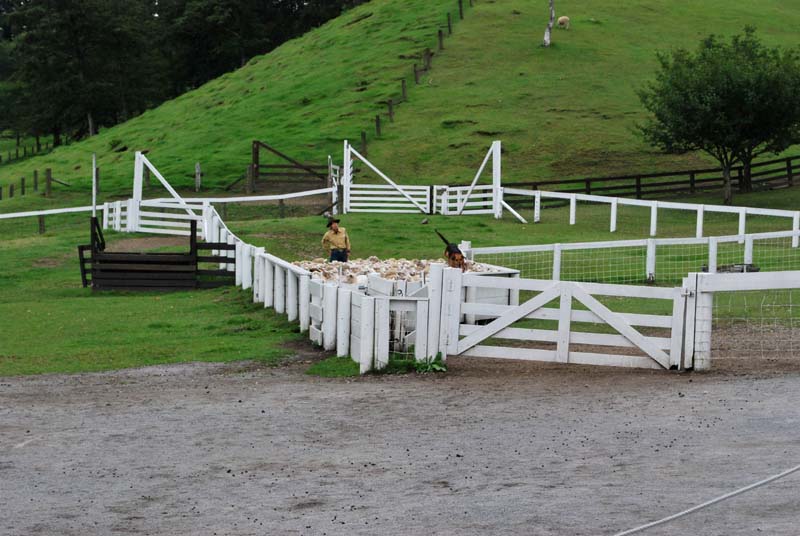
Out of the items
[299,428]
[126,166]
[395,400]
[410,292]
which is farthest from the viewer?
[126,166]

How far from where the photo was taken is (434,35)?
75.2 metres

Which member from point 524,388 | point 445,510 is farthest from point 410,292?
point 445,510

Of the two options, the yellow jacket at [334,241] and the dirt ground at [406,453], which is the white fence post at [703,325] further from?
the yellow jacket at [334,241]

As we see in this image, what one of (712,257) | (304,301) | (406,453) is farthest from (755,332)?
(406,453)

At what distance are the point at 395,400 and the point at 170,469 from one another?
11.6 ft

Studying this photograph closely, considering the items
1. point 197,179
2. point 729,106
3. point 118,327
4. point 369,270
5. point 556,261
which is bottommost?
point 118,327

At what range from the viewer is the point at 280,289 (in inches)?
831

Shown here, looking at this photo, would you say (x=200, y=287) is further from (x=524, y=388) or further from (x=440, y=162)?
(x=440, y=162)

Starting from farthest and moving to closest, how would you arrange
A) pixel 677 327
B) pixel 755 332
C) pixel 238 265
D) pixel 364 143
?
pixel 364 143 → pixel 238 265 → pixel 755 332 → pixel 677 327

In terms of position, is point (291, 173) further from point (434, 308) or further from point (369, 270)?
point (434, 308)

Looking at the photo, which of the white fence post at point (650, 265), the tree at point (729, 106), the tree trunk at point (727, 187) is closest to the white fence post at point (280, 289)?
the white fence post at point (650, 265)

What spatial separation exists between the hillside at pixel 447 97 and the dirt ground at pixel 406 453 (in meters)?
39.1

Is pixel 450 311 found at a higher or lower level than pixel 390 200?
lower

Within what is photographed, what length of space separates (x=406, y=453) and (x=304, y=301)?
27.7 feet
